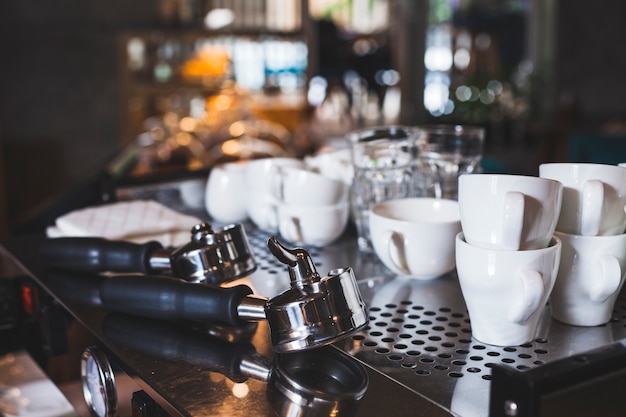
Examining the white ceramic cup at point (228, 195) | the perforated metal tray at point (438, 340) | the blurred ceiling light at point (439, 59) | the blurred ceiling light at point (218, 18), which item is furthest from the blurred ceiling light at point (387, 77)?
the perforated metal tray at point (438, 340)

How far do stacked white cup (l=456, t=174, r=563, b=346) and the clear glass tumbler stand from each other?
1.29 ft

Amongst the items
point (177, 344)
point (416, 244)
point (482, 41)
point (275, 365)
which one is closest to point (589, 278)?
point (416, 244)

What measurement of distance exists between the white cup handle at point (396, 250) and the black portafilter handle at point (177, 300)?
207mm

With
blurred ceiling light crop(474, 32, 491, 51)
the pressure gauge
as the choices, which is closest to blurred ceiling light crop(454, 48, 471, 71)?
blurred ceiling light crop(474, 32, 491, 51)

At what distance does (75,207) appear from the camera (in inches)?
60.9

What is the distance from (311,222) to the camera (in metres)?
1.19

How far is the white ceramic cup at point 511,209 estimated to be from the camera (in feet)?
2.39

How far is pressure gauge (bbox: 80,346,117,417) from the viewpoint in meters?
0.84

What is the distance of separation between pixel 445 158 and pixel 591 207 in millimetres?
458

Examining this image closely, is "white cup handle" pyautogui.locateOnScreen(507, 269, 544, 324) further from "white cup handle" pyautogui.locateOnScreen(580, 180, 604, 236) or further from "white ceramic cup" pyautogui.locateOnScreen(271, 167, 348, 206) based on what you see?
"white ceramic cup" pyautogui.locateOnScreen(271, 167, 348, 206)

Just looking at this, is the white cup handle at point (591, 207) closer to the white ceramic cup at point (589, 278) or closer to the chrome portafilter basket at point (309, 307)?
the white ceramic cup at point (589, 278)

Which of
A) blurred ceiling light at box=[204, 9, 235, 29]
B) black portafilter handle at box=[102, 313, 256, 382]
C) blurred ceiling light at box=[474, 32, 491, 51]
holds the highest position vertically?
blurred ceiling light at box=[204, 9, 235, 29]

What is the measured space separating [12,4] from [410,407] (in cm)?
468

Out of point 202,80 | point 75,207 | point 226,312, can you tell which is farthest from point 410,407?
point 202,80
